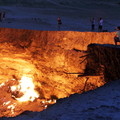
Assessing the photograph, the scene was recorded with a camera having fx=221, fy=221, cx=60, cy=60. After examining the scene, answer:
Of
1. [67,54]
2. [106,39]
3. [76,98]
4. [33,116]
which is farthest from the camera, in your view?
[67,54]

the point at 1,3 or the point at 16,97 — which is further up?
the point at 1,3

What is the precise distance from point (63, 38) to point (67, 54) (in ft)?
3.28

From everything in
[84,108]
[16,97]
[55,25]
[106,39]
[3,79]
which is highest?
[55,25]

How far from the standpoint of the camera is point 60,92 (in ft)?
46.0

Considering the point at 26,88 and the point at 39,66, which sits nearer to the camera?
the point at 39,66

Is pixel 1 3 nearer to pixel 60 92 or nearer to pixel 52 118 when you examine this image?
pixel 60 92

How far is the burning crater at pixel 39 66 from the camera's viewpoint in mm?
12953

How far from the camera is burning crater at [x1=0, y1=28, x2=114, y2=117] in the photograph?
1295cm

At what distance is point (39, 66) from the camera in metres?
14.7

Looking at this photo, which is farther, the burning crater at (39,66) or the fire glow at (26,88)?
the fire glow at (26,88)

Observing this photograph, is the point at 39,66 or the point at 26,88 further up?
the point at 39,66

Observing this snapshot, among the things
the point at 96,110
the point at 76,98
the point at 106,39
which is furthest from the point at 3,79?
the point at 96,110

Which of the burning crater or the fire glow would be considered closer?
the burning crater

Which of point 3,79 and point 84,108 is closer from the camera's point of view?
point 84,108
